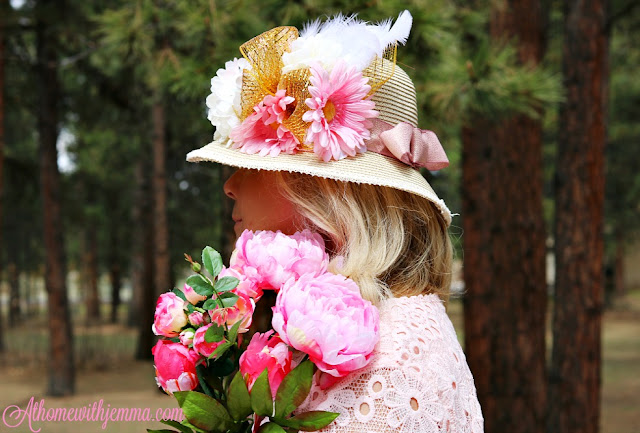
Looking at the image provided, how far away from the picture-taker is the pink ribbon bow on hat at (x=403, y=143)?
5.12 feet

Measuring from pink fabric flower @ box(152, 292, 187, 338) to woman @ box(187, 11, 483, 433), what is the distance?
0.36 m

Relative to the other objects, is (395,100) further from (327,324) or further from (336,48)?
(327,324)

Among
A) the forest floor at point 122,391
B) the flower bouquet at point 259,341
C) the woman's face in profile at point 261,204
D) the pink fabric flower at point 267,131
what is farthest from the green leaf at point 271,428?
the forest floor at point 122,391

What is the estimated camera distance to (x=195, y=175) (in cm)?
1430

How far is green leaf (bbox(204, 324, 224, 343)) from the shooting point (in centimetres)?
118

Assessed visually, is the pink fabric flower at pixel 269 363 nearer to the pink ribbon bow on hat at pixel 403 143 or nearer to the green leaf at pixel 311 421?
the green leaf at pixel 311 421

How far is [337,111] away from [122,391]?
9.75 meters

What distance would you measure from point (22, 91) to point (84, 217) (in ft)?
11.0

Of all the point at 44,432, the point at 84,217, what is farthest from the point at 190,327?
the point at 84,217

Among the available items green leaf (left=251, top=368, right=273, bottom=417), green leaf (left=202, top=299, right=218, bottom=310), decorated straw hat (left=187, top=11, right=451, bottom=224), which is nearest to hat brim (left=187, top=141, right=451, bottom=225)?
decorated straw hat (left=187, top=11, right=451, bottom=224)

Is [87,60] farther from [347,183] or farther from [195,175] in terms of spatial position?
[347,183]

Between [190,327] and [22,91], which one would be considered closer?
[190,327]

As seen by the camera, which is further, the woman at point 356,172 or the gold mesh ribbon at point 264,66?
the gold mesh ribbon at point 264,66

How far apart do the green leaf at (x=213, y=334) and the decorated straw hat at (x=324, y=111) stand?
422 mm
